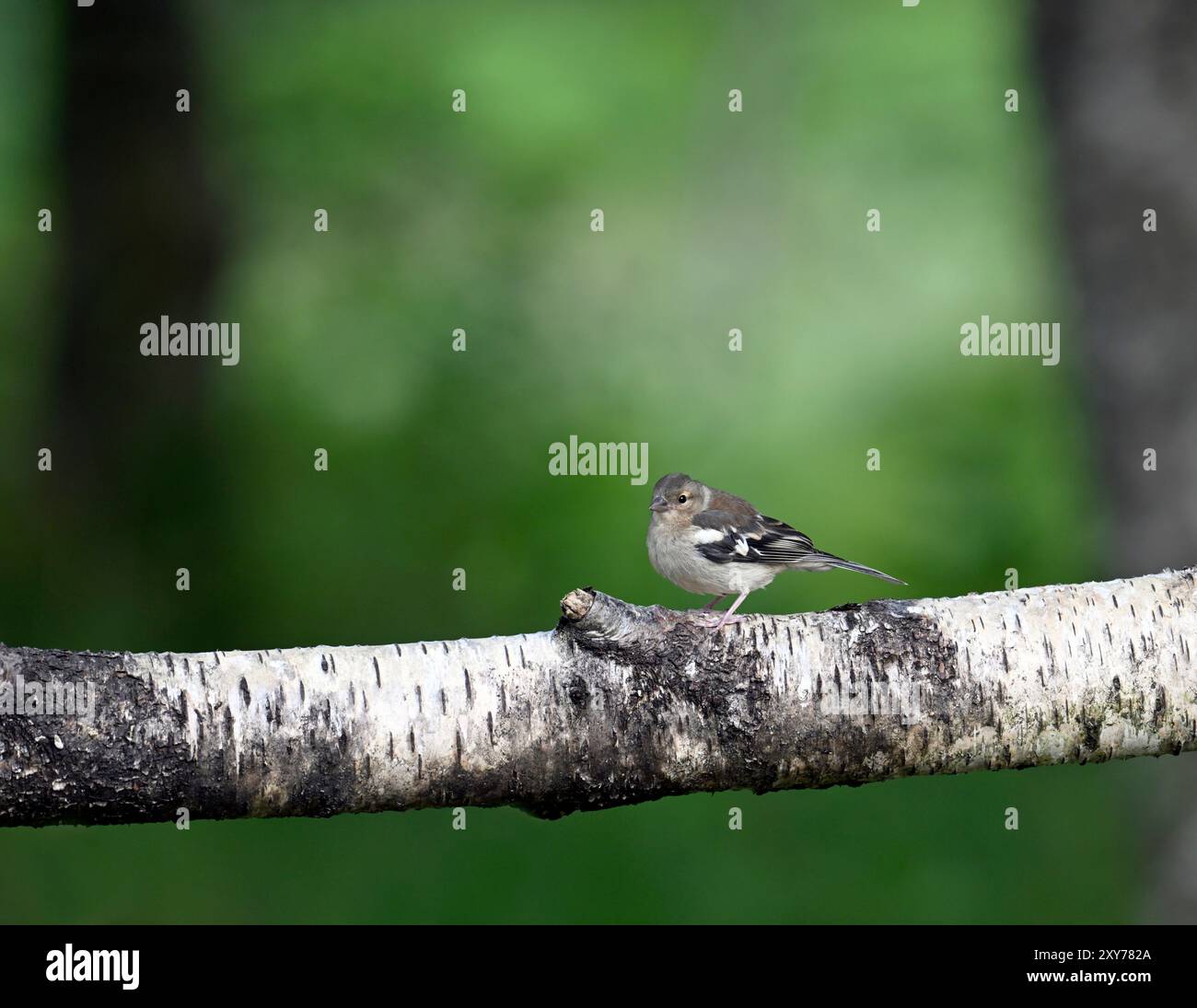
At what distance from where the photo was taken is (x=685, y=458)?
11.9 metres

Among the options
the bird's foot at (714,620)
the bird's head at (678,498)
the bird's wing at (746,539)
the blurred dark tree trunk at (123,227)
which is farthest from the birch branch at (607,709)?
the blurred dark tree trunk at (123,227)

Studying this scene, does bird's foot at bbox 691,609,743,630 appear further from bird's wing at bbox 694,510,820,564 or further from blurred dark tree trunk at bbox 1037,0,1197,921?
blurred dark tree trunk at bbox 1037,0,1197,921

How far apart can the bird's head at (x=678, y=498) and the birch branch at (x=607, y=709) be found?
1.67 metres

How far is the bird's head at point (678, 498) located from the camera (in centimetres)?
Result: 556

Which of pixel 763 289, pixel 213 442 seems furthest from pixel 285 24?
pixel 763 289

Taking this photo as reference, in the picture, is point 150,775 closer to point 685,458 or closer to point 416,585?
point 416,585

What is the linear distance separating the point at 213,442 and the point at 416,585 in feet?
7.57

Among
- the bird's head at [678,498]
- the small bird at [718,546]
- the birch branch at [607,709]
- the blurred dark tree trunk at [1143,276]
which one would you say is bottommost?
the birch branch at [607,709]

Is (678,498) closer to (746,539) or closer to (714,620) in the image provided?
(746,539)

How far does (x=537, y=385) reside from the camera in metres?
12.5

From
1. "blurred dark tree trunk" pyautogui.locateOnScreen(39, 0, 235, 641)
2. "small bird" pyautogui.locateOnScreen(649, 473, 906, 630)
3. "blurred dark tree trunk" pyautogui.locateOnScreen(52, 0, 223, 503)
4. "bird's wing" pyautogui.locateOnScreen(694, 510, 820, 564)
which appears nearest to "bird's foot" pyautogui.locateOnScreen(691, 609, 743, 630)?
"small bird" pyautogui.locateOnScreen(649, 473, 906, 630)

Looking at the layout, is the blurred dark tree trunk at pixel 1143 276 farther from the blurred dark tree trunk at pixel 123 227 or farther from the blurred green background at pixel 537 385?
the blurred dark tree trunk at pixel 123 227

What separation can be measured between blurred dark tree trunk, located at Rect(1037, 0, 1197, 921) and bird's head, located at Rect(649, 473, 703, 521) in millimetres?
2855

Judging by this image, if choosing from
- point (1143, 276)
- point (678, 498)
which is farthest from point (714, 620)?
point (1143, 276)
